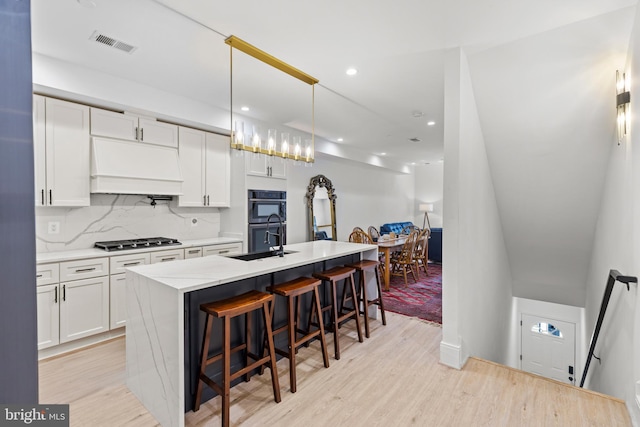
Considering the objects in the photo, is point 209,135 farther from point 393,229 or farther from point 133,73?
point 393,229

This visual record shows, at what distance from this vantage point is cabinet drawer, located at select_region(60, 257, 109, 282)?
290 centimetres

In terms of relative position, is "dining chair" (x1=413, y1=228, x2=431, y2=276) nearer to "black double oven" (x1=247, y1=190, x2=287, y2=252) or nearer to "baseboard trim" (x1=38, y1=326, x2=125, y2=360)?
"black double oven" (x1=247, y1=190, x2=287, y2=252)

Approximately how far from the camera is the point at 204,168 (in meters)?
4.28

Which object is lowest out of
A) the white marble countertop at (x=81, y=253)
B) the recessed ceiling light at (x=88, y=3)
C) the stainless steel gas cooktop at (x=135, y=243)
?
the white marble countertop at (x=81, y=253)

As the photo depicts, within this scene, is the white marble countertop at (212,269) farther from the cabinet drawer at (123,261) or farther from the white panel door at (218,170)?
the white panel door at (218,170)

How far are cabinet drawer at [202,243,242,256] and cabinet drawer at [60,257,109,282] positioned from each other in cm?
110

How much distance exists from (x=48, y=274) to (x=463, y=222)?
12.1ft

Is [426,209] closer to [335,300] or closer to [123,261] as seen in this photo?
[335,300]

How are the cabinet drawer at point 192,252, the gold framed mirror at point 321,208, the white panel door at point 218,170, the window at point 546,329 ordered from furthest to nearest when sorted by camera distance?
the gold framed mirror at point 321,208 → the window at point 546,329 → the white panel door at point 218,170 → the cabinet drawer at point 192,252

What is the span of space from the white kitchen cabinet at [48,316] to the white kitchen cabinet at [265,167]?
2498 millimetres

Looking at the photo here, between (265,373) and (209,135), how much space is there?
3.14 m

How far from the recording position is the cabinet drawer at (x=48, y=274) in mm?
2770

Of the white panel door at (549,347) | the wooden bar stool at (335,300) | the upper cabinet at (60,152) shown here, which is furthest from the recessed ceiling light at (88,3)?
the white panel door at (549,347)

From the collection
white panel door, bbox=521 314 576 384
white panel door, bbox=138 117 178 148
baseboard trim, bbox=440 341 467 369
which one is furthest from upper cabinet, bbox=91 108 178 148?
white panel door, bbox=521 314 576 384
